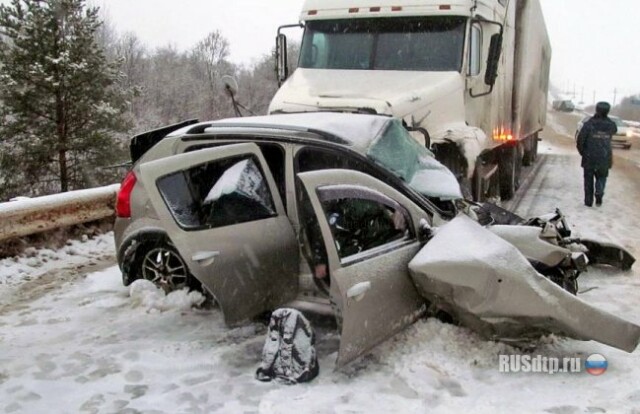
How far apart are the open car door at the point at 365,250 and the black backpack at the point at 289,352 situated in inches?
12.9

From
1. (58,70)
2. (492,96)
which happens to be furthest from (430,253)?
(58,70)

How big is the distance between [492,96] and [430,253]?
240 inches

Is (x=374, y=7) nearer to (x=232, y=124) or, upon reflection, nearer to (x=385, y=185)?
(x=232, y=124)

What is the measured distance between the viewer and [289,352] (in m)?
3.84

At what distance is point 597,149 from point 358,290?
26.4 ft

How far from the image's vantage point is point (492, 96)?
939cm

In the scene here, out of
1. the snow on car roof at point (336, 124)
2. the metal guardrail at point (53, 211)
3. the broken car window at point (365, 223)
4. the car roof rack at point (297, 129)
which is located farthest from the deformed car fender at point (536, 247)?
the metal guardrail at point (53, 211)

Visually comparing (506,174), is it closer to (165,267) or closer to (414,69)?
(414,69)

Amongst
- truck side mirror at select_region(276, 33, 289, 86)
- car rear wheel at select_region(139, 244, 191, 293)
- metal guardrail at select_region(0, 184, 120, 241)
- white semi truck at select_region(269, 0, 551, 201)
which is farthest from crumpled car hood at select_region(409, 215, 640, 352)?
truck side mirror at select_region(276, 33, 289, 86)

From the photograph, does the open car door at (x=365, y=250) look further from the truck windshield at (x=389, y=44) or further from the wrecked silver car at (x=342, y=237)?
the truck windshield at (x=389, y=44)

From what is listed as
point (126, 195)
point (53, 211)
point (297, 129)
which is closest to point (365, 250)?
point (297, 129)

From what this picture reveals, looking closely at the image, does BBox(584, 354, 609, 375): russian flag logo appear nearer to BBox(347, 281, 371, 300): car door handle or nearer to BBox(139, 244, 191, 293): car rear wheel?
BBox(347, 281, 371, 300): car door handle

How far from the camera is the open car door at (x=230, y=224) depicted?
13.5 feet

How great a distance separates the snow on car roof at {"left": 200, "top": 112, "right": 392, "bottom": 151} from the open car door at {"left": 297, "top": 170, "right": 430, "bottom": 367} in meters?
0.64
